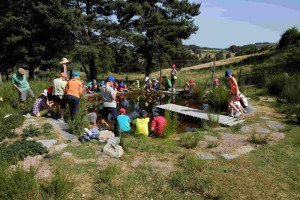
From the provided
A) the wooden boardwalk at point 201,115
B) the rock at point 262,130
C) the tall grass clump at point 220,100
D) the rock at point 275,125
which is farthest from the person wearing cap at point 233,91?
the rock at point 262,130

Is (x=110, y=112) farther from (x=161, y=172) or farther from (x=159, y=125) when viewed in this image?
(x=161, y=172)

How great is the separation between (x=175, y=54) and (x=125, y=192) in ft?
66.4

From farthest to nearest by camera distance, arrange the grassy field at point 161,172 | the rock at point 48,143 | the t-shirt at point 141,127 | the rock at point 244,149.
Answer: the t-shirt at point 141,127 < the rock at point 244,149 < the rock at point 48,143 < the grassy field at point 161,172

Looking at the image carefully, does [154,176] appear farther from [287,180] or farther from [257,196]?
[287,180]

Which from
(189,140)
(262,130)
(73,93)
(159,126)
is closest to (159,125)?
(159,126)

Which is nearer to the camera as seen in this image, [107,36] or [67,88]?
[67,88]

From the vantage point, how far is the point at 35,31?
1889 cm

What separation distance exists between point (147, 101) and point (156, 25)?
10106 mm

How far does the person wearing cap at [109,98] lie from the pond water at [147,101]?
233cm

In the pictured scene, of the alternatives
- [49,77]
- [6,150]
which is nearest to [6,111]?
[6,150]

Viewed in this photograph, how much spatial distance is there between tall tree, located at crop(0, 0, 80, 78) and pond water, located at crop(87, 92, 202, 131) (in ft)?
21.6

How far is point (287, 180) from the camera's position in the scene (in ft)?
17.8

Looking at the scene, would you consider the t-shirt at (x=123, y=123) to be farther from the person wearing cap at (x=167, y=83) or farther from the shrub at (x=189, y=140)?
the person wearing cap at (x=167, y=83)

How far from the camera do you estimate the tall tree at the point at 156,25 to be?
22.4 metres
